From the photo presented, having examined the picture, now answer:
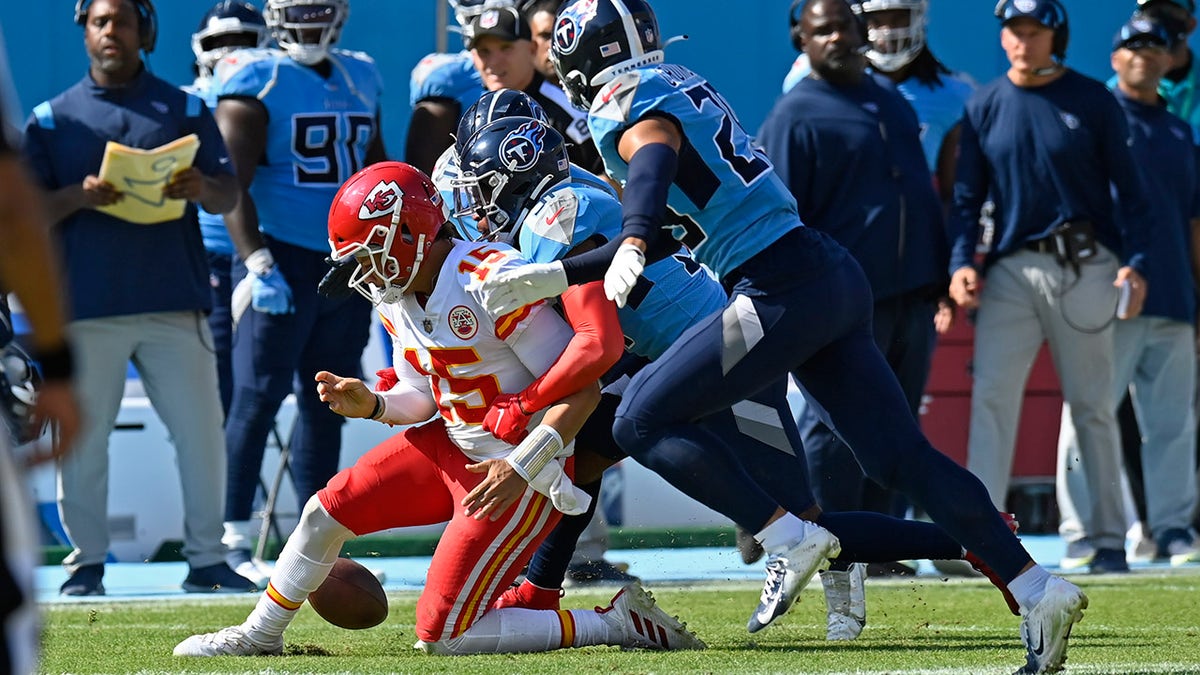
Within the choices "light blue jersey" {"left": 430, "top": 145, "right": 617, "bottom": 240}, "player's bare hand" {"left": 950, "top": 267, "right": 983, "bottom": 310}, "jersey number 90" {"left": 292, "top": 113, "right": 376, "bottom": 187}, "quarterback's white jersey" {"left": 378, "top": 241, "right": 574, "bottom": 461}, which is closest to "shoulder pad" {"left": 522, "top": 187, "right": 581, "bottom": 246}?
"quarterback's white jersey" {"left": 378, "top": 241, "right": 574, "bottom": 461}

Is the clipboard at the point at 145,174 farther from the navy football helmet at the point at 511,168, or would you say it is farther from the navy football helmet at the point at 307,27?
the navy football helmet at the point at 511,168

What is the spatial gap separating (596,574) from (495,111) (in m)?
2.13

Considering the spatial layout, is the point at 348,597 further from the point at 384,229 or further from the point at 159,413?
the point at 159,413

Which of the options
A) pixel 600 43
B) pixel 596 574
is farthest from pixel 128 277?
pixel 600 43

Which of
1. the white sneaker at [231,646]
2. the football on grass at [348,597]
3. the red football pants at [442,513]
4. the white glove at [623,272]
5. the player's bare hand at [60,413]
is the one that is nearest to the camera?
→ the player's bare hand at [60,413]

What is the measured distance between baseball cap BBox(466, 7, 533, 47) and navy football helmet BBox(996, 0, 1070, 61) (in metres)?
1.89

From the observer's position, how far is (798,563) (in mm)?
4250

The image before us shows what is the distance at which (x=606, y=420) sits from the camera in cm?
472

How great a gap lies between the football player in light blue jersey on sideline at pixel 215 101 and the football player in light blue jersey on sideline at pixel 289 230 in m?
0.29

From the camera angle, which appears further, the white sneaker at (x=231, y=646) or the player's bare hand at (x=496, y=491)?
the white sneaker at (x=231, y=646)

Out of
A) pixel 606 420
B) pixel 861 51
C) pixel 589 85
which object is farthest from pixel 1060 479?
pixel 589 85

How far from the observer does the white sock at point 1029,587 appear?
A: 153 inches

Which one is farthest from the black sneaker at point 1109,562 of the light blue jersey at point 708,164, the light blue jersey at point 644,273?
the light blue jersey at point 708,164

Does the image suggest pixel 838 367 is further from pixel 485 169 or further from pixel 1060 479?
pixel 1060 479
